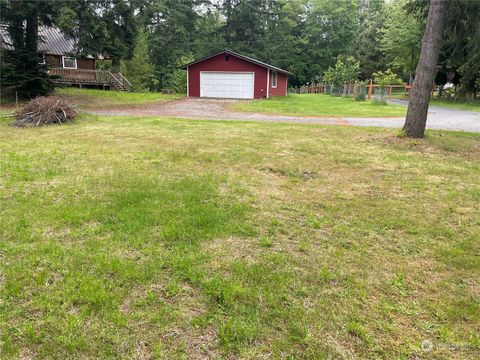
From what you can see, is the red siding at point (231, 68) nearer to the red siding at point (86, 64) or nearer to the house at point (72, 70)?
the house at point (72, 70)

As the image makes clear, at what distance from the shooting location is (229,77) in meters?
25.2

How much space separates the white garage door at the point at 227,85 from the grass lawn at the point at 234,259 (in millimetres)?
19807

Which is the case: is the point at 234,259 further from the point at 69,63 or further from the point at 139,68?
the point at 139,68

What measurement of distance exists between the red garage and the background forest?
4.60m

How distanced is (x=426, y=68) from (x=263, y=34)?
40.0 metres

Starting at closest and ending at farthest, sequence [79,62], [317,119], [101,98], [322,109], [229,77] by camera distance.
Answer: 1. [317,119]
2. [322,109]
3. [101,98]
4. [229,77]
5. [79,62]

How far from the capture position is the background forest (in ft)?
44.5

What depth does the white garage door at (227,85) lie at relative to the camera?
983 inches

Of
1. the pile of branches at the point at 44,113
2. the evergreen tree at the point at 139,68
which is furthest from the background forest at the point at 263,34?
the pile of branches at the point at 44,113

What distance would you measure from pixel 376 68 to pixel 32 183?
50.9m

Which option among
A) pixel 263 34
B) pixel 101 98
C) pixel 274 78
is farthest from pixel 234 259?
pixel 263 34

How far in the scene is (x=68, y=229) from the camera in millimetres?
3398

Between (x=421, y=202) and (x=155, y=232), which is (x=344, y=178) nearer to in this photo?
(x=421, y=202)

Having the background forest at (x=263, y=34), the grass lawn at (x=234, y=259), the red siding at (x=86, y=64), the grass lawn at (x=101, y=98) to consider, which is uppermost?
the background forest at (x=263, y=34)
